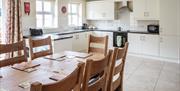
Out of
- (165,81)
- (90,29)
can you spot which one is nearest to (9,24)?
(90,29)

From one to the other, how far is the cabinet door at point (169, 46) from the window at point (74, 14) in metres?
3.19

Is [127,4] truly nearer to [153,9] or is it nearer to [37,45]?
[153,9]

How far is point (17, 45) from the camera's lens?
2.44m

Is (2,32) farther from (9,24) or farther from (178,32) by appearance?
(178,32)

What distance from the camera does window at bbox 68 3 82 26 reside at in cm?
696

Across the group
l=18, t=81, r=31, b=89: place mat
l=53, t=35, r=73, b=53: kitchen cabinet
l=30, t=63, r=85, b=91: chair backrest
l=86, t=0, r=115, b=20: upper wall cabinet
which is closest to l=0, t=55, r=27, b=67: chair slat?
l=18, t=81, r=31, b=89: place mat

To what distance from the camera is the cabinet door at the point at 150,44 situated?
5680 mm

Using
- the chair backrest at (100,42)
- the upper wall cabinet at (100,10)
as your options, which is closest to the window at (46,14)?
the upper wall cabinet at (100,10)

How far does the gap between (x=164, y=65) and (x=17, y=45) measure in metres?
4.02

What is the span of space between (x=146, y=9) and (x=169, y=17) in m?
0.81

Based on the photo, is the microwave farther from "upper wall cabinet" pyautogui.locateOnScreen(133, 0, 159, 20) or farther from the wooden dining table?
the wooden dining table

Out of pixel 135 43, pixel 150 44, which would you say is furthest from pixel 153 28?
pixel 135 43

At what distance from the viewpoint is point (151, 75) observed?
4.31m

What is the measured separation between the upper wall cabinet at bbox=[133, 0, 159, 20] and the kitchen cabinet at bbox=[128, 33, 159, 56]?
573mm
